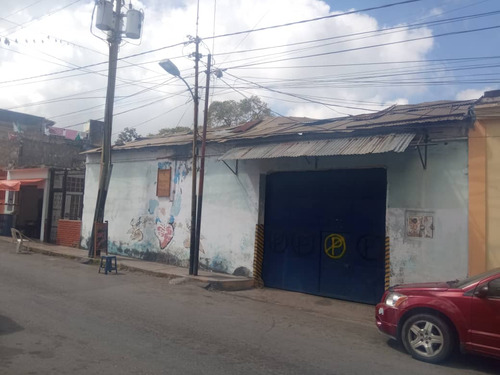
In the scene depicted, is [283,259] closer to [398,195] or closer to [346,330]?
[398,195]

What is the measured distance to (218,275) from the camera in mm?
13188

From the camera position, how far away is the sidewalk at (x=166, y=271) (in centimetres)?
1198

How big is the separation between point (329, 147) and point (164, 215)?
23.9 feet

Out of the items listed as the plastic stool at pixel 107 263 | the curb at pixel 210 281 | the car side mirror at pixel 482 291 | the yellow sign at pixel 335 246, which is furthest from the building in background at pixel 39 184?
the car side mirror at pixel 482 291

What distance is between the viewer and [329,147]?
35.8 feet

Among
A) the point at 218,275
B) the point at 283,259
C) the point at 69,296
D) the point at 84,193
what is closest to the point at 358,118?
the point at 283,259

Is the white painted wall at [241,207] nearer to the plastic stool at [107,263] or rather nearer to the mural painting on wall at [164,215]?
the mural painting on wall at [164,215]

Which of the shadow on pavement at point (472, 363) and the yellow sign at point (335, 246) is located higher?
the yellow sign at point (335, 246)

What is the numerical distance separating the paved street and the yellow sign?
1.47 m

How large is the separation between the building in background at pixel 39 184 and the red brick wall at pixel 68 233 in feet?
0.60

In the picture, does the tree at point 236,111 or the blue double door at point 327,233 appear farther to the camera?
the tree at point 236,111

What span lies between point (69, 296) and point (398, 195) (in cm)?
792

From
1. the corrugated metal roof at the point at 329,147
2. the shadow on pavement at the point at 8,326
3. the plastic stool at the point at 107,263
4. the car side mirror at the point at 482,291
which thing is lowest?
the shadow on pavement at the point at 8,326

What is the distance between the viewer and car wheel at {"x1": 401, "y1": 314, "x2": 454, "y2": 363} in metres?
6.01
